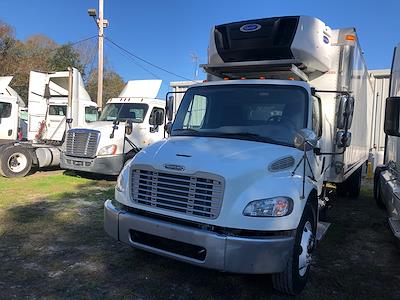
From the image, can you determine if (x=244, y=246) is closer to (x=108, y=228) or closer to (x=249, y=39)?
(x=108, y=228)

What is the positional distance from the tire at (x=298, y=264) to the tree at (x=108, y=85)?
40.4 meters

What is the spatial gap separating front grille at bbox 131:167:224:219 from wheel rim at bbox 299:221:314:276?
1.15 metres

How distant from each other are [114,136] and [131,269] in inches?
283

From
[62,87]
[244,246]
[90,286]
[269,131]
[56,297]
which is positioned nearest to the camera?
[244,246]

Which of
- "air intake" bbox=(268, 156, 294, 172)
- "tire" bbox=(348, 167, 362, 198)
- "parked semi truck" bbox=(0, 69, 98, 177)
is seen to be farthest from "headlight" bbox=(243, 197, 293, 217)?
"parked semi truck" bbox=(0, 69, 98, 177)

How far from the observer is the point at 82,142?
11.8 m

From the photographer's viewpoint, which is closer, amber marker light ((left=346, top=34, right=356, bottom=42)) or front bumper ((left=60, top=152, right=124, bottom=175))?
amber marker light ((left=346, top=34, right=356, bottom=42))

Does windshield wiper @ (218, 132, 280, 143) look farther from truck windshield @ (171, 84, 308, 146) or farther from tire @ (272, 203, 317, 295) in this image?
tire @ (272, 203, 317, 295)

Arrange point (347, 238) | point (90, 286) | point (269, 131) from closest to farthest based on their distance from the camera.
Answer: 1. point (90, 286)
2. point (269, 131)
3. point (347, 238)

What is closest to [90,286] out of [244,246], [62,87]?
[244,246]

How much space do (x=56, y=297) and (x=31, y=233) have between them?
2403mm

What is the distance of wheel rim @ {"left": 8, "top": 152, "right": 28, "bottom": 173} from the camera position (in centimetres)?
1220

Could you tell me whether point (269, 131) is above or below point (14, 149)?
above

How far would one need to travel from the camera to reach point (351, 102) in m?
5.22
